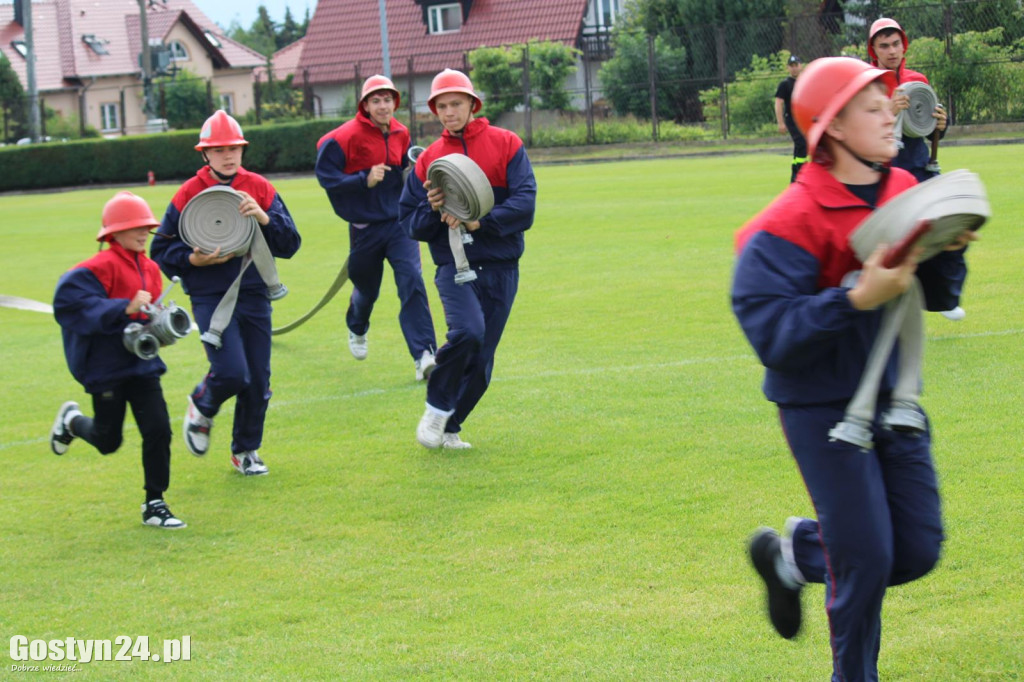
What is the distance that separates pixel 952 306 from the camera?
13.6 feet

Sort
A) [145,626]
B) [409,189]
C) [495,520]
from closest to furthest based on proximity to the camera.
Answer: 1. [145,626]
2. [495,520]
3. [409,189]

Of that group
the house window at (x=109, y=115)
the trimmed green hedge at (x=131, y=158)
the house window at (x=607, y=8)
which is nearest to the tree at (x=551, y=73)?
the trimmed green hedge at (x=131, y=158)

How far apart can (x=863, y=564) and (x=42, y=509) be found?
17.3 feet

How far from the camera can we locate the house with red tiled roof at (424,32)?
186ft

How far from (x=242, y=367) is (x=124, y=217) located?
4.27 ft

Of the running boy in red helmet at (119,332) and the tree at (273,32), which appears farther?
the tree at (273,32)

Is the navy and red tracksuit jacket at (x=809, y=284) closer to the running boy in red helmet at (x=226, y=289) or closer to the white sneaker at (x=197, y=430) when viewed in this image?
the running boy in red helmet at (x=226, y=289)

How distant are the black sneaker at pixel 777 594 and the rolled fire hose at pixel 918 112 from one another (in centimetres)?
621

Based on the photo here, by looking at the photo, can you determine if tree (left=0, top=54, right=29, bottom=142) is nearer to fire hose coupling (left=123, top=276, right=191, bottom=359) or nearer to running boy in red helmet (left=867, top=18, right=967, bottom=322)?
running boy in red helmet (left=867, top=18, right=967, bottom=322)

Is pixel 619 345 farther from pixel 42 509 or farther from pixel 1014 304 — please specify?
pixel 42 509

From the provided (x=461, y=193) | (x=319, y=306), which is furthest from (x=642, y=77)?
(x=461, y=193)

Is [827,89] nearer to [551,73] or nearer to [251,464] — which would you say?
[251,464]

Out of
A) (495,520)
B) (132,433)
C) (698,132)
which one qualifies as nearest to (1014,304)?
(495,520)

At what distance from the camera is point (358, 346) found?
11508 millimetres
